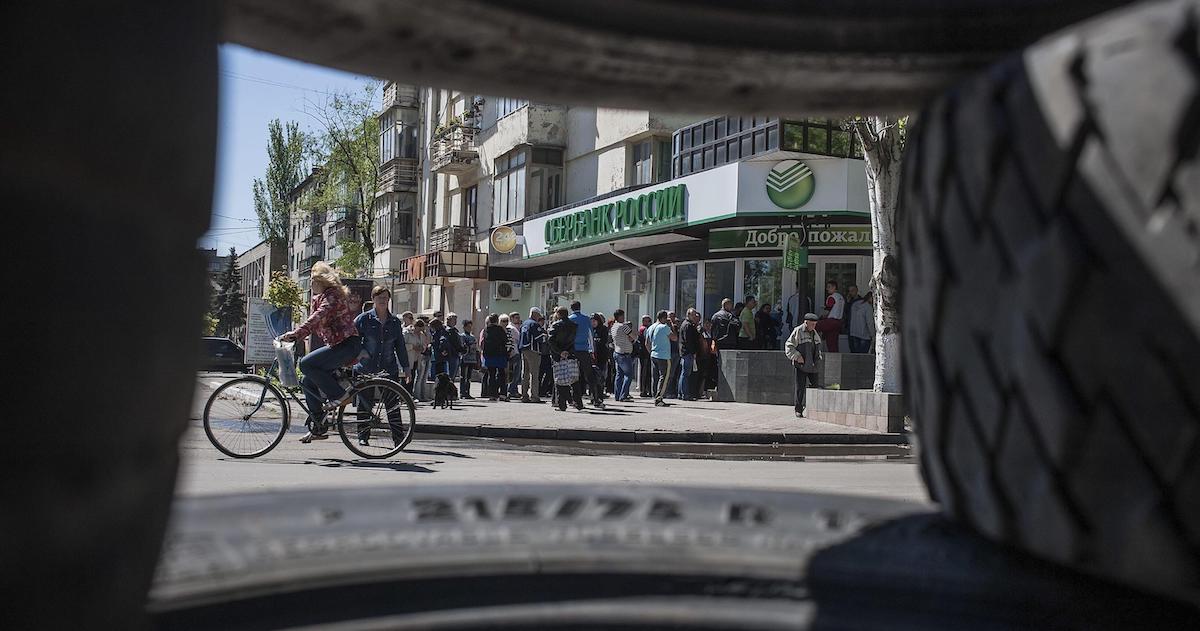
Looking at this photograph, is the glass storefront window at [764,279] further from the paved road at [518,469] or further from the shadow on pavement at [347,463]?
the shadow on pavement at [347,463]

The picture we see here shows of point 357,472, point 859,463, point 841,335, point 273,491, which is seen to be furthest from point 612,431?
point 273,491

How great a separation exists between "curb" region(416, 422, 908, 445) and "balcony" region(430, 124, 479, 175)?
27.9 meters

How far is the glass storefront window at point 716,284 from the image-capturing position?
26.2 meters

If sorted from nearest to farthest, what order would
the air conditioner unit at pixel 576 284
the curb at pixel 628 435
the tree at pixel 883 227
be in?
the curb at pixel 628 435, the tree at pixel 883 227, the air conditioner unit at pixel 576 284

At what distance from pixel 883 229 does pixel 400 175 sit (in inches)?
1491

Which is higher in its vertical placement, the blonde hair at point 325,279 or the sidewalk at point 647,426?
the blonde hair at point 325,279

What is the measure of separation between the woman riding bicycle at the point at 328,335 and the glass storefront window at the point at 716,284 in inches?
683

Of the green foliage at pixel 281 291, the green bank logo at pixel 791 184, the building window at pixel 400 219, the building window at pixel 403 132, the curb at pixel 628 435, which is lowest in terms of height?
the curb at pixel 628 435

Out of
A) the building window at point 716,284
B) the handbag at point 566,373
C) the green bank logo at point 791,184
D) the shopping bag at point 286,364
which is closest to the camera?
the shopping bag at point 286,364

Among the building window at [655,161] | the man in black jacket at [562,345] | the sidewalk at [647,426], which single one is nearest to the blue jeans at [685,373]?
the sidewalk at [647,426]

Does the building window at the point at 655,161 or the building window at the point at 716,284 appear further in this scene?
the building window at the point at 655,161

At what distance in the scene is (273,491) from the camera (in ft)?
4.24

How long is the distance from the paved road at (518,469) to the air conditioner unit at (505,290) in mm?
26203

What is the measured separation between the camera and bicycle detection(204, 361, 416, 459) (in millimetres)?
9516
